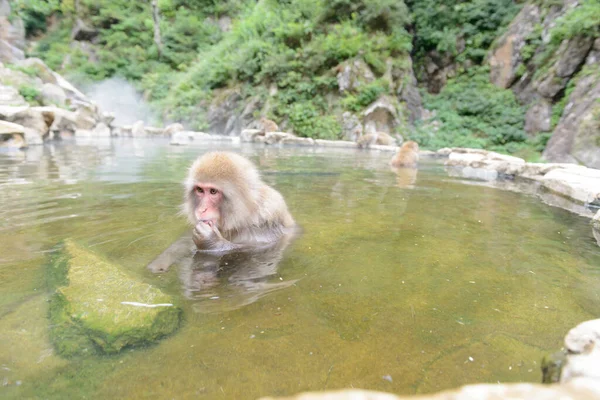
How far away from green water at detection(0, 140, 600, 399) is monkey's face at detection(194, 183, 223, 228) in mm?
388

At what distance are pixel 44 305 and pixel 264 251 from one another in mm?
1167

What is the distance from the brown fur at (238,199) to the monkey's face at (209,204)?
0.03 meters

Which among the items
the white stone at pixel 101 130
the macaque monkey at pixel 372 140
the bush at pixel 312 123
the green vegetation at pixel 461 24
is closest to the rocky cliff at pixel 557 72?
the green vegetation at pixel 461 24

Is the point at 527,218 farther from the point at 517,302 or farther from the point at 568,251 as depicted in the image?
the point at 517,302

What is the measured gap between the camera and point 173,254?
2.05 m

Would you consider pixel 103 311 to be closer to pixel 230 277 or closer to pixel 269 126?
pixel 230 277

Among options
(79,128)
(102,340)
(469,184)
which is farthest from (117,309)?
(79,128)

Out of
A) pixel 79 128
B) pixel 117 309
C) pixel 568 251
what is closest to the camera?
pixel 117 309

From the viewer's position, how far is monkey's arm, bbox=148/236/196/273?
6.19 ft

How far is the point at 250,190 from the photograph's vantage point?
2.25 metres

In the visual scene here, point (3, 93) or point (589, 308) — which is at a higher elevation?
point (3, 93)

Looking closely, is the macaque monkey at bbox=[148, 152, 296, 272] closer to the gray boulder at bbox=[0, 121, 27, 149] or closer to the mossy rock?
the mossy rock

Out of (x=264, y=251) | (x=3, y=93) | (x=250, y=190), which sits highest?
(x=3, y=93)

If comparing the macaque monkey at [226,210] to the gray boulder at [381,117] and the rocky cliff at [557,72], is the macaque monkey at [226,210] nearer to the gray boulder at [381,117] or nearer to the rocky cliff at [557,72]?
the rocky cliff at [557,72]
